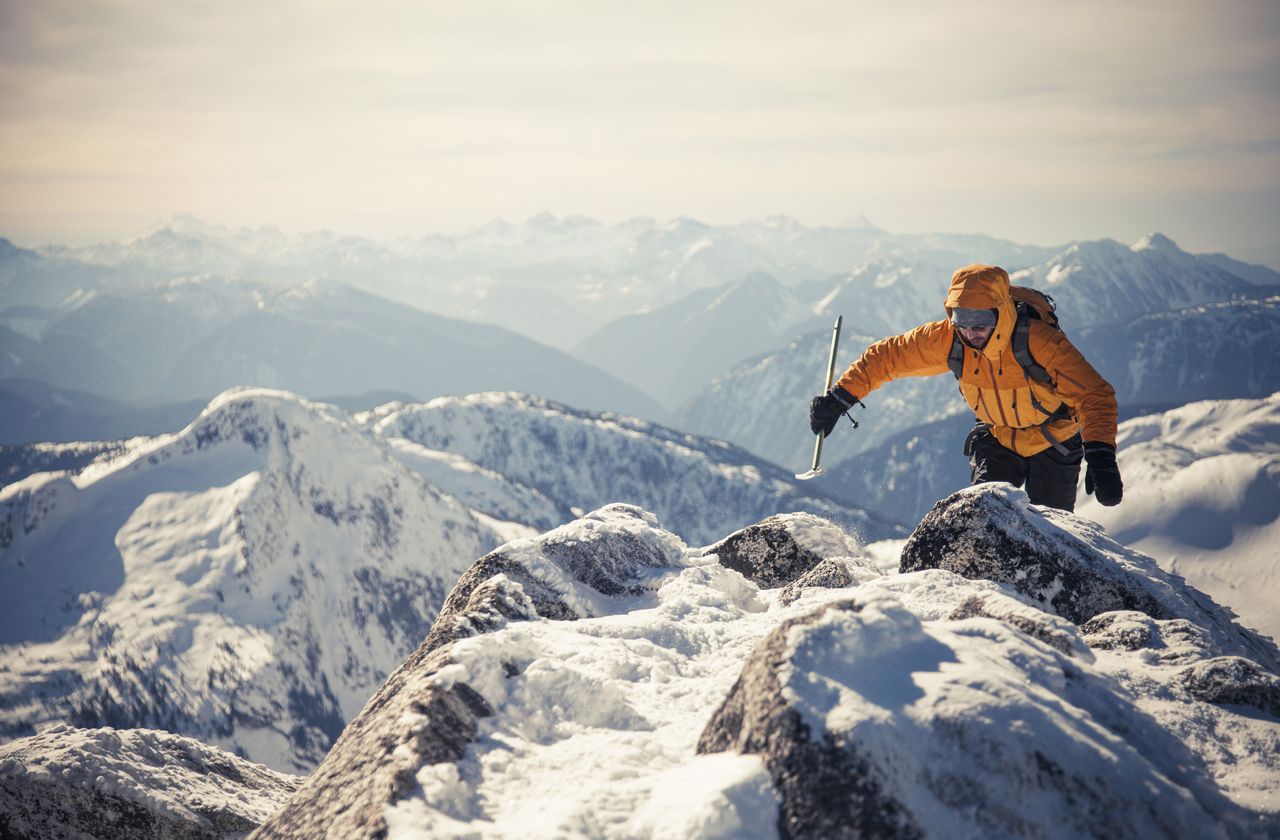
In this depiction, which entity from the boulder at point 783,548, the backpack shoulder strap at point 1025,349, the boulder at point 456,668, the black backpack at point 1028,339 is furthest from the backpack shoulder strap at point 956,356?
the boulder at point 456,668

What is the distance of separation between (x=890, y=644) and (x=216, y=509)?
176 meters

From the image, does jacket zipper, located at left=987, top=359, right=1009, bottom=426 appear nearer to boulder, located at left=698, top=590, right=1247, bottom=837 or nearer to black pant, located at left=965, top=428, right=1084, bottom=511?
black pant, located at left=965, top=428, right=1084, bottom=511

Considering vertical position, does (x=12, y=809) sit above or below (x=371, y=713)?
below

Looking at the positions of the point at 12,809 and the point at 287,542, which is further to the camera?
the point at 287,542

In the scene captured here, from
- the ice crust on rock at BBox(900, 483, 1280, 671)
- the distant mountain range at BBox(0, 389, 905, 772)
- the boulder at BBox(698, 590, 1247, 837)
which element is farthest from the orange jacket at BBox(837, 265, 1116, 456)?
the distant mountain range at BBox(0, 389, 905, 772)

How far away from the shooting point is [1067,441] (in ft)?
41.7

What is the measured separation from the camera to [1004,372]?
1216cm

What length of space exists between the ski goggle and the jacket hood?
7 cm

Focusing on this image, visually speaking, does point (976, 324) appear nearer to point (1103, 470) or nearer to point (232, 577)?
point (1103, 470)

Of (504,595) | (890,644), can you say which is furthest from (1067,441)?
(504,595)

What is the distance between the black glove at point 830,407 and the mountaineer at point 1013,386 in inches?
0.7

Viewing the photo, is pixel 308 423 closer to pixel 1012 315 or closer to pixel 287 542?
pixel 287 542

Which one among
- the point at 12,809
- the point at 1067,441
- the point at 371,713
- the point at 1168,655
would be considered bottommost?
the point at 12,809

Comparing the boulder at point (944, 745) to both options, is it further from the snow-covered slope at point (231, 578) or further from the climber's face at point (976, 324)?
the snow-covered slope at point (231, 578)
